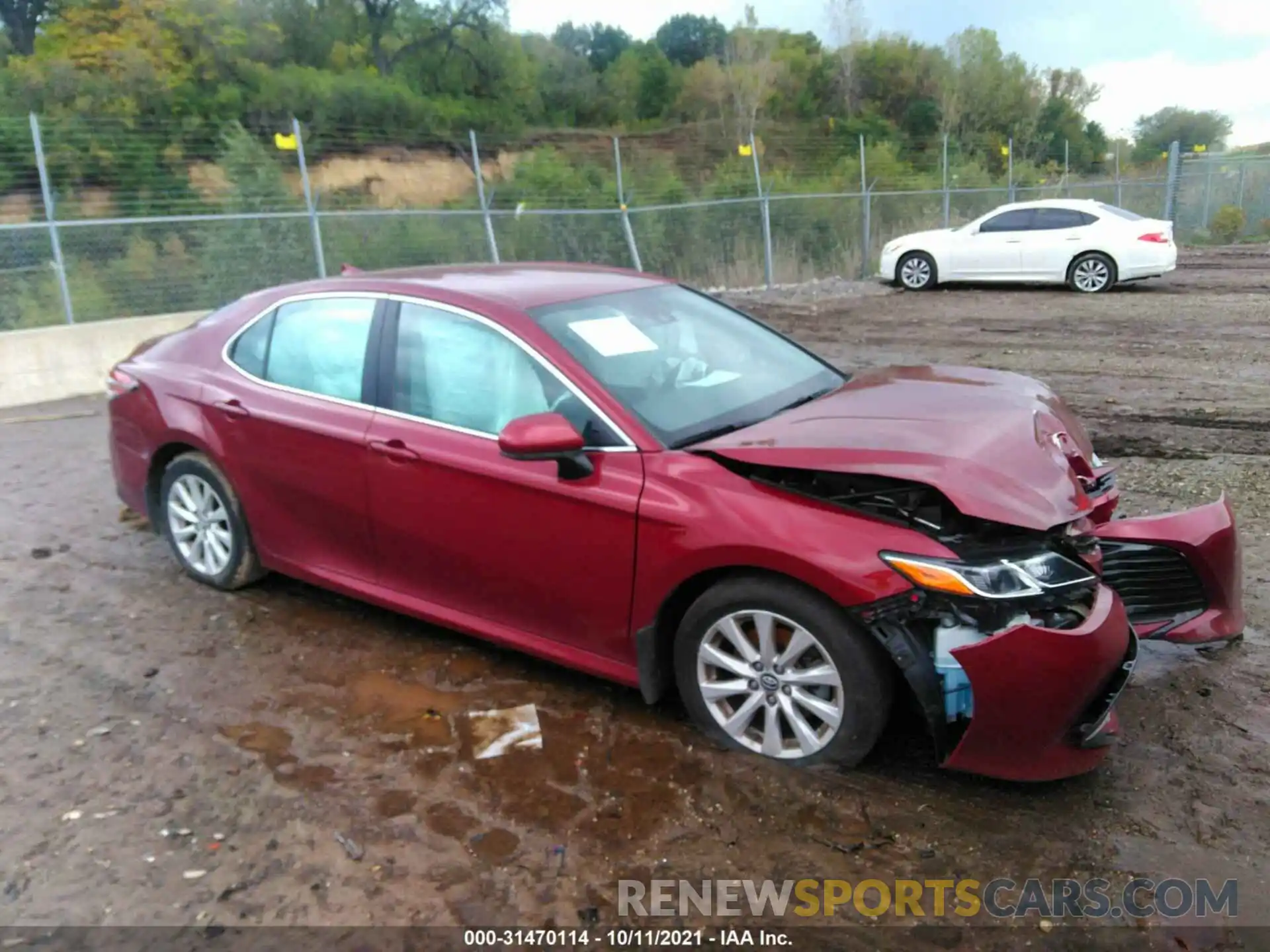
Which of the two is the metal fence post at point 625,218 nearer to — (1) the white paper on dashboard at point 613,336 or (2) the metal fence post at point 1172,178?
(1) the white paper on dashboard at point 613,336

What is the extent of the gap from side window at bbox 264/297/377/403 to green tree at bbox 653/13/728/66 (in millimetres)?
76444

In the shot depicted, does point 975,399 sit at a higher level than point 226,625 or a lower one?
higher

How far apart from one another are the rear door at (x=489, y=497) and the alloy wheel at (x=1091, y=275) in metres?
14.7

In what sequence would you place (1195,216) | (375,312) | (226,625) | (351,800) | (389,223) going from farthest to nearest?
(1195,216) < (389,223) < (226,625) < (375,312) < (351,800)

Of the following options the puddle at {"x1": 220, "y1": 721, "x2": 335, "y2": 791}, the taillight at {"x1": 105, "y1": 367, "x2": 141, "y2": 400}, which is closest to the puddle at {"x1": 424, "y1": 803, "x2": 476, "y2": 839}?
the puddle at {"x1": 220, "y1": 721, "x2": 335, "y2": 791}

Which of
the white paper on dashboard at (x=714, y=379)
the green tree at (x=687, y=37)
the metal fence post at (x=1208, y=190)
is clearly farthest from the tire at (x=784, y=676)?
the green tree at (x=687, y=37)

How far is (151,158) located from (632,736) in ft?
49.4

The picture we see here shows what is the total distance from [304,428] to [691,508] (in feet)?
6.24

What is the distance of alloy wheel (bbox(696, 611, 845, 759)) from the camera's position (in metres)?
3.21

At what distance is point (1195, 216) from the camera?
2666 cm

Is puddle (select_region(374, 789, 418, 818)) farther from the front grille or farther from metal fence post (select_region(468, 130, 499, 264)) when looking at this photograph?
metal fence post (select_region(468, 130, 499, 264))

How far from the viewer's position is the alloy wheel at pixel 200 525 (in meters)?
4.89

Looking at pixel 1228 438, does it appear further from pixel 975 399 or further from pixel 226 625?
pixel 226 625

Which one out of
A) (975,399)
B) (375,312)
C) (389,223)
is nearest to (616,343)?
(375,312)
